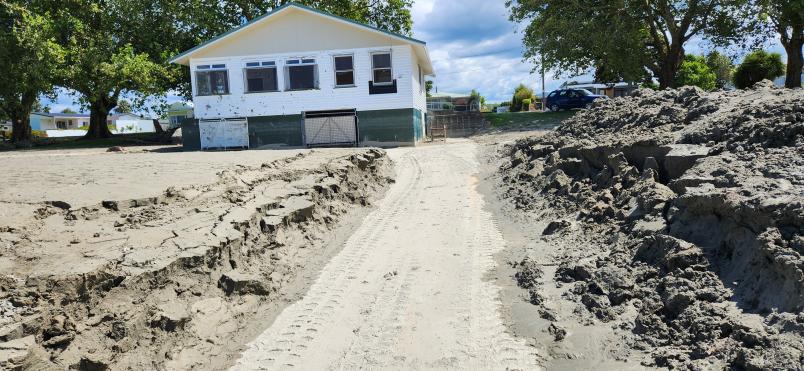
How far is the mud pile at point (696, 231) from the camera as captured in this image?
4.19 metres

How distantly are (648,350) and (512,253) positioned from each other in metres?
3.14

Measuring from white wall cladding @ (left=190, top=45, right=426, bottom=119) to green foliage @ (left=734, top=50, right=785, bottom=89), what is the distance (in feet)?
63.7

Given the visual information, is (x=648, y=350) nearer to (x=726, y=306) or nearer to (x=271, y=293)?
(x=726, y=306)

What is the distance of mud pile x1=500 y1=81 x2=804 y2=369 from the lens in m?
4.19

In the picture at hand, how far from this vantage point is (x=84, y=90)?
1097 inches

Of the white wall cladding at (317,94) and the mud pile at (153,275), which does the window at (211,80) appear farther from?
the mud pile at (153,275)

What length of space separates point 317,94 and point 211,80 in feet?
15.3

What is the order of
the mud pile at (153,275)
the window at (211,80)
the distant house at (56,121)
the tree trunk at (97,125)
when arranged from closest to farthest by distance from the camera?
1. the mud pile at (153,275)
2. the window at (211,80)
3. the tree trunk at (97,125)
4. the distant house at (56,121)

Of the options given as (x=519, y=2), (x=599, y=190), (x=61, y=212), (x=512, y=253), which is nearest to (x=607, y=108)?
(x=599, y=190)

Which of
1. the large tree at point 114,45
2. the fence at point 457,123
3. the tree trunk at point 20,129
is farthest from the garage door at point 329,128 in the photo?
the tree trunk at point 20,129

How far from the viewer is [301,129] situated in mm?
24359

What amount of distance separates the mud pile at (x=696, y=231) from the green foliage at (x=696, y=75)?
31199 mm

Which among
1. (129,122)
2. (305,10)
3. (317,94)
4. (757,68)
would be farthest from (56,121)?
(757,68)

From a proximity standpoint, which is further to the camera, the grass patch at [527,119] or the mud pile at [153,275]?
the grass patch at [527,119]
